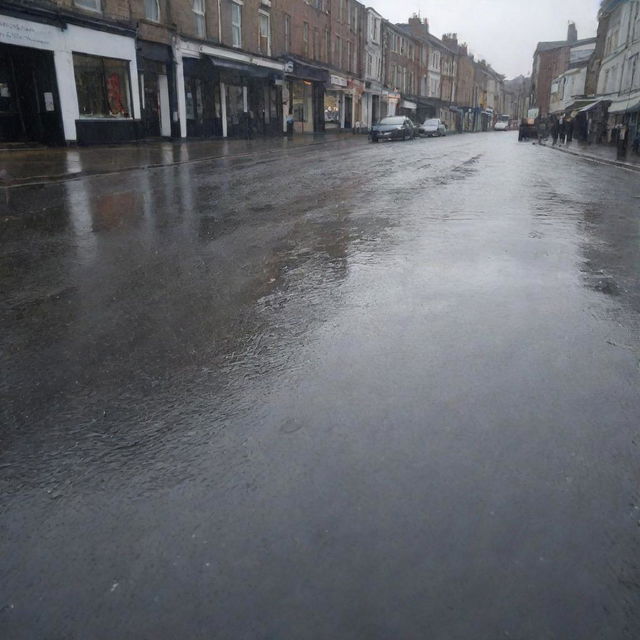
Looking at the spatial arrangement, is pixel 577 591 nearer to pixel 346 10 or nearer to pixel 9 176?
pixel 9 176

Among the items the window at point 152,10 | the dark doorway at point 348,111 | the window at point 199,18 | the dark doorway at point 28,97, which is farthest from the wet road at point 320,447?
the dark doorway at point 348,111

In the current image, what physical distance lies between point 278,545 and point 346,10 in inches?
1973

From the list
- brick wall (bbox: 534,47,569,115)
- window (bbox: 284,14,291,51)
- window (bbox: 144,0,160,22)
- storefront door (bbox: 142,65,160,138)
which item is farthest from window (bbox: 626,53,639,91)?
brick wall (bbox: 534,47,569,115)

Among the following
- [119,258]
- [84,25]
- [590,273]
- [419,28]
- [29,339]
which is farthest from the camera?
[419,28]

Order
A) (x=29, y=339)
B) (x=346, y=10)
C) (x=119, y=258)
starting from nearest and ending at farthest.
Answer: (x=29, y=339) → (x=119, y=258) → (x=346, y=10)

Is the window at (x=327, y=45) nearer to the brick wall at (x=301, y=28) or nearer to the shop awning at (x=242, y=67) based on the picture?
the brick wall at (x=301, y=28)

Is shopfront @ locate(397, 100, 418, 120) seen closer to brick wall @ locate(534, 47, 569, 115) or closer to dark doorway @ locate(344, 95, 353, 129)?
dark doorway @ locate(344, 95, 353, 129)

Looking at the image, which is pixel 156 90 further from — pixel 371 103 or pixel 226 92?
pixel 371 103

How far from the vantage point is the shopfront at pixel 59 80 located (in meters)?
18.7

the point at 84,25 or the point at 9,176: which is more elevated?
the point at 84,25

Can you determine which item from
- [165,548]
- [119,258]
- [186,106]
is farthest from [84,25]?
Result: [165,548]

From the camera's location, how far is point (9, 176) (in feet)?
39.6

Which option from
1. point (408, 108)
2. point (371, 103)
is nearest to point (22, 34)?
point (371, 103)

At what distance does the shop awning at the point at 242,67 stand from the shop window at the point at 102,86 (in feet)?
20.9
